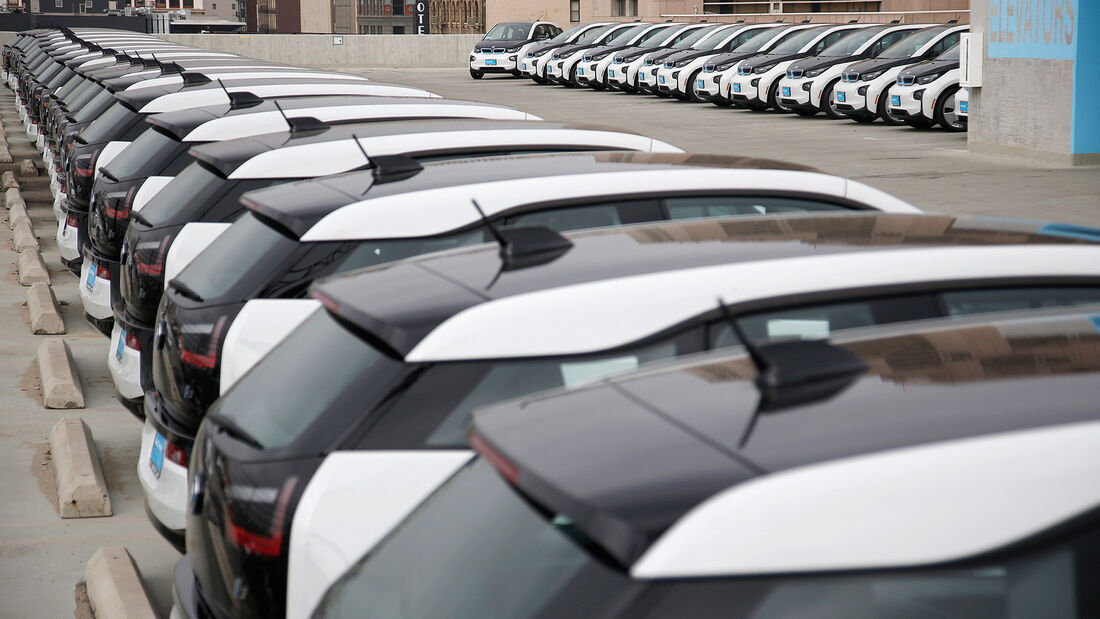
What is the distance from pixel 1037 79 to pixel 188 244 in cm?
1293

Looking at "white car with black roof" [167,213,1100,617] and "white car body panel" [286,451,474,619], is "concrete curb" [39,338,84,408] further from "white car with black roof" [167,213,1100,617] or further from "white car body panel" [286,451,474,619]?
"white car body panel" [286,451,474,619]

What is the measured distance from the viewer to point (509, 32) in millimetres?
41594

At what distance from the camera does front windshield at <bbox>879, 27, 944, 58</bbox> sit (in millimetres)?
22219

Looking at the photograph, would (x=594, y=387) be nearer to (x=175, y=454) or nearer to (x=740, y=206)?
(x=740, y=206)

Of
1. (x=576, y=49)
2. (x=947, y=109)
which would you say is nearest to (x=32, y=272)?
(x=947, y=109)

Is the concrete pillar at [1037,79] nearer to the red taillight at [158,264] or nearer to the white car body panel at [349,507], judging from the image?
the red taillight at [158,264]

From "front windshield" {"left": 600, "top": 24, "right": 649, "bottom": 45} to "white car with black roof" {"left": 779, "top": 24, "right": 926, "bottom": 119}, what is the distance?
1173 cm

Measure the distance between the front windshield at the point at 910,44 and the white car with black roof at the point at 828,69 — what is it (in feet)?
3.10

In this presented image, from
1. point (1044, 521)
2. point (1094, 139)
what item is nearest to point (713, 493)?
point (1044, 521)

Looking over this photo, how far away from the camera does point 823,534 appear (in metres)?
1.64

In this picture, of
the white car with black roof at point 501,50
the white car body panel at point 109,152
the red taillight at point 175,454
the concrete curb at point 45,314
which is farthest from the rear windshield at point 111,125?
the white car with black roof at point 501,50

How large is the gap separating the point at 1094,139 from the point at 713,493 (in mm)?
15551

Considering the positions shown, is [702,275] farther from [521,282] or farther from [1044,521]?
[1044,521]

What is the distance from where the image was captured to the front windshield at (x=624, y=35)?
35938 millimetres
